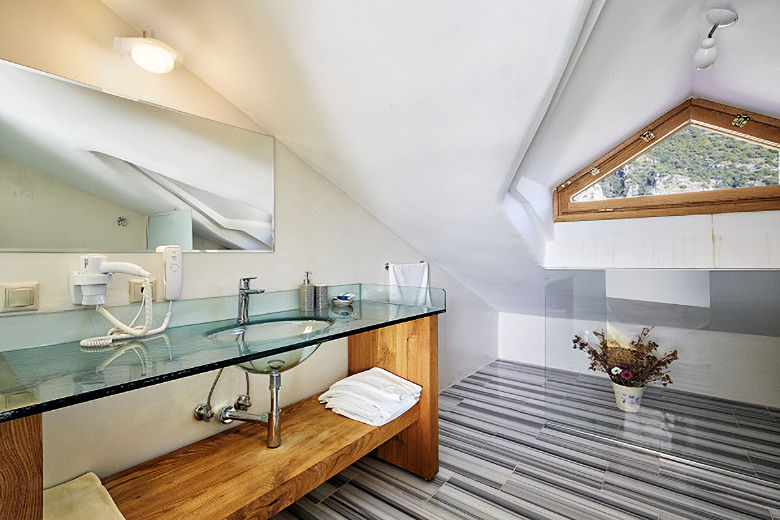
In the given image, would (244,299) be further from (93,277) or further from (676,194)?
(676,194)

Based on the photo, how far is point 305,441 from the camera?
5.16 ft

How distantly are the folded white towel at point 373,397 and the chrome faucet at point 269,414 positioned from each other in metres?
0.32

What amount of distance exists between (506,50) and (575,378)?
2136 millimetres

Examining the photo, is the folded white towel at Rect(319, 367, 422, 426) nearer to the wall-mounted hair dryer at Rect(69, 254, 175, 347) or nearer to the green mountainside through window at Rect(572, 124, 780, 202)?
the wall-mounted hair dryer at Rect(69, 254, 175, 347)

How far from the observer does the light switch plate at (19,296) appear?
1.13 metres

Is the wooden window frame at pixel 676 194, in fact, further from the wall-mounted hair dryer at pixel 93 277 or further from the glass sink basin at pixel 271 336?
the wall-mounted hair dryer at pixel 93 277

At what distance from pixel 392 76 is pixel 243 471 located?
148 centimetres

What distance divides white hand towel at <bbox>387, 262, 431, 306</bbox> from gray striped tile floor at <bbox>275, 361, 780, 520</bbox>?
855 mm

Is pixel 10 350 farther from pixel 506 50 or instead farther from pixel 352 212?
pixel 506 50

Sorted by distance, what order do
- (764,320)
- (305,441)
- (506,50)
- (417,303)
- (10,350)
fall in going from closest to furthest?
(10,350) < (506,50) < (305,441) < (417,303) < (764,320)

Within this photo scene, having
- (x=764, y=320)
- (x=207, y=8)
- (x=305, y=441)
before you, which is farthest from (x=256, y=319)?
(x=764, y=320)

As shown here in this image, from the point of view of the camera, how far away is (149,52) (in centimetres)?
142

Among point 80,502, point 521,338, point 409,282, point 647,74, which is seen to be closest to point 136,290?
point 80,502

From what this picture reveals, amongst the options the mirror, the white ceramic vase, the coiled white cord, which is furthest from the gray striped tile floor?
the mirror
